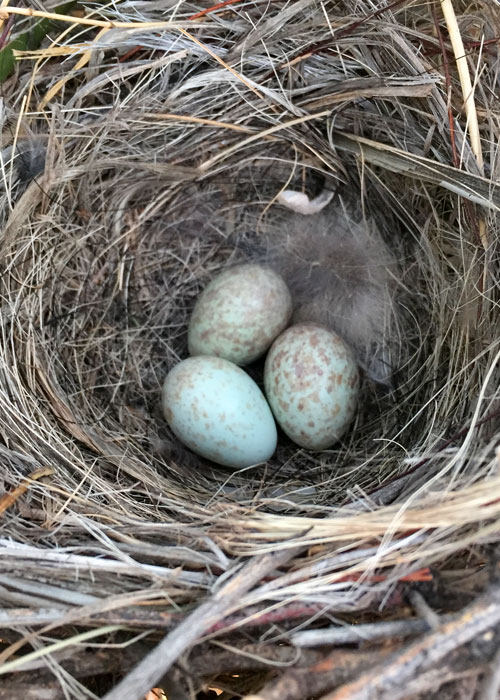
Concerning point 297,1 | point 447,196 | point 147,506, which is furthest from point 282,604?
point 297,1

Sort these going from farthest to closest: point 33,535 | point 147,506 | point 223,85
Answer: point 223,85 → point 147,506 → point 33,535

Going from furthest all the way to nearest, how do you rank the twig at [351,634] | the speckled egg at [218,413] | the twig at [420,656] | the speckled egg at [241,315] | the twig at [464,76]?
the speckled egg at [241,315] < the speckled egg at [218,413] < the twig at [464,76] < the twig at [351,634] < the twig at [420,656]

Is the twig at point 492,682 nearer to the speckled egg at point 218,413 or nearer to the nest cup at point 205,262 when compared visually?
the nest cup at point 205,262

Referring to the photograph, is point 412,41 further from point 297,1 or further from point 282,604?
point 282,604

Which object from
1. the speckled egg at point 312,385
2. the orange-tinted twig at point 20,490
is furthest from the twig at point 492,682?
the orange-tinted twig at point 20,490

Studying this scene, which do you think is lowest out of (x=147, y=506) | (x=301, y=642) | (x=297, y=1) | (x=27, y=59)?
(x=147, y=506)

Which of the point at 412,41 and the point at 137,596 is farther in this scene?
the point at 412,41

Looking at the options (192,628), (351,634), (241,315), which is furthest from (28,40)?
(351,634)
